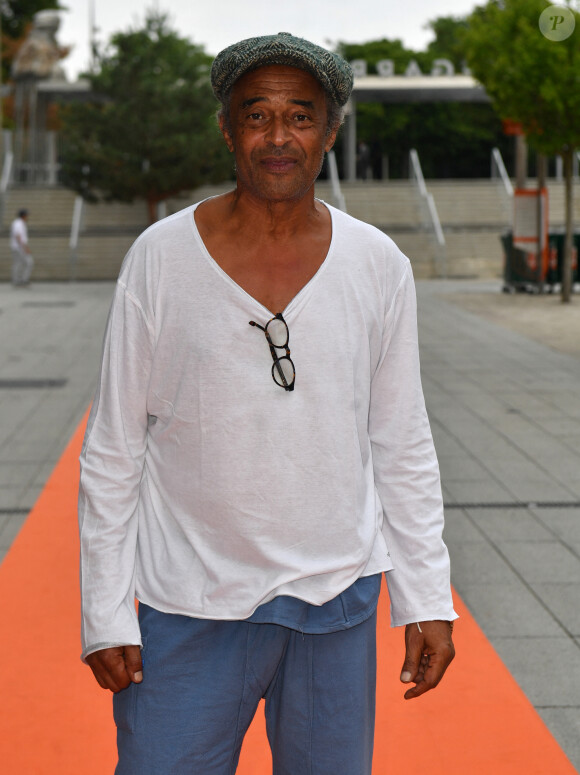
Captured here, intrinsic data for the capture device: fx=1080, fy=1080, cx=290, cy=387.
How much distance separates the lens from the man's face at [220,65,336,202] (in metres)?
1.84

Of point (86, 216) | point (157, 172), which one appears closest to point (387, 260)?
point (157, 172)

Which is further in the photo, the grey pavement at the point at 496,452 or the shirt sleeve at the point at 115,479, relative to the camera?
the grey pavement at the point at 496,452

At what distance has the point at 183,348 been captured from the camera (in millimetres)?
1789

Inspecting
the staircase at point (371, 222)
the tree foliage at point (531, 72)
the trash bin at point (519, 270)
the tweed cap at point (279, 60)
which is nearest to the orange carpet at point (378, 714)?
the tweed cap at point (279, 60)

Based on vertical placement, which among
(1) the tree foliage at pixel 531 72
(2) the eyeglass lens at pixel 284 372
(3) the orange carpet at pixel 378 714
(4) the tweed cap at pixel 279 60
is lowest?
(3) the orange carpet at pixel 378 714

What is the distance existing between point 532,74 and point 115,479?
673 inches

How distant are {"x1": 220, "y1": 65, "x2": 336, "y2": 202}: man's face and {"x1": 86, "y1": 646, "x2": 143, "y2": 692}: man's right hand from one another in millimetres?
802

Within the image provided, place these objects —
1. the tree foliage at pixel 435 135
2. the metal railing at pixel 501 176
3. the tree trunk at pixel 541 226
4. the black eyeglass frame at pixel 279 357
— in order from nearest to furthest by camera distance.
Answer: the black eyeglass frame at pixel 279 357, the tree trunk at pixel 541 226, the metal railing at pixel 501 176, the tree foliage at pixel 435 135

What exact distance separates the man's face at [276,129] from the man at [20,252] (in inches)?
857

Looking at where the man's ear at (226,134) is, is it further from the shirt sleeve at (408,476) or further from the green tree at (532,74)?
the green tree at (532,74)

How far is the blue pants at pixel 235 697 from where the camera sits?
1777 millimetres

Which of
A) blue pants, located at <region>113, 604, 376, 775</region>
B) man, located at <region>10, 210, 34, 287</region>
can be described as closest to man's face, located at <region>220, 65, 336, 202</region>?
blue pants, located at <region>113, 604, 376, 775</region>

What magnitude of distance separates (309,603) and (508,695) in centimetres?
208

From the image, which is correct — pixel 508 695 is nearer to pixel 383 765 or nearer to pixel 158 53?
pixel 383 765
